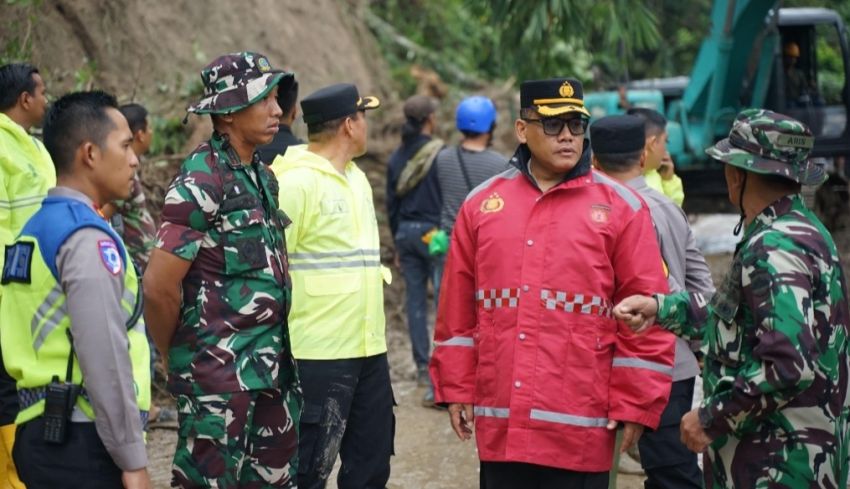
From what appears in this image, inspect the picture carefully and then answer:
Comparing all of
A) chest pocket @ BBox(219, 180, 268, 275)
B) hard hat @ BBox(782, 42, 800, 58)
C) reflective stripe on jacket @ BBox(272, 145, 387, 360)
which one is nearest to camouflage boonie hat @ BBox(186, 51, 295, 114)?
chest pocket @ BBox(219, 180, 268, 275)

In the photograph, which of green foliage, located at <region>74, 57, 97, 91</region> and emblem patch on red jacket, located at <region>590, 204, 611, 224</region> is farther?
green foliage, located at <region>74, 57, 97, 91</region>

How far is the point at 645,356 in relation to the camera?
162 inches

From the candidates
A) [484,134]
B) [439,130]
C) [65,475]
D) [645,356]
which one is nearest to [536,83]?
[645,356]

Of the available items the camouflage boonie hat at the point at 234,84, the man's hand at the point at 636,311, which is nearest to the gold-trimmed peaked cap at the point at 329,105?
the camouflage boonie hat at the point at 234,84

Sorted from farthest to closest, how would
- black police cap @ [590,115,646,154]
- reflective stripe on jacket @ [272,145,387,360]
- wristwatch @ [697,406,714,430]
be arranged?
black police cap @ [590,115,646,154], reflective stripe on jacket @ [272,145,387,360], wristwatch @ [697,406,714,430]

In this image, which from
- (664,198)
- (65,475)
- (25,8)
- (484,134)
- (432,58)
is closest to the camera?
(65,475)

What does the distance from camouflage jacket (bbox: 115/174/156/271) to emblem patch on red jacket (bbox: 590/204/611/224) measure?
149 inches

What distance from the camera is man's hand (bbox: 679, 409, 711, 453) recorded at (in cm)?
370

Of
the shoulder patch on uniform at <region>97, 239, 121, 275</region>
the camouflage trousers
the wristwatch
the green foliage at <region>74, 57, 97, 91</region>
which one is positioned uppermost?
the green foliage at <region>74, 57, 97, 91</region>

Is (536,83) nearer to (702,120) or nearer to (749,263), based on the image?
(749,263)

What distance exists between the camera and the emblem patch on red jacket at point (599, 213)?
13.7ft

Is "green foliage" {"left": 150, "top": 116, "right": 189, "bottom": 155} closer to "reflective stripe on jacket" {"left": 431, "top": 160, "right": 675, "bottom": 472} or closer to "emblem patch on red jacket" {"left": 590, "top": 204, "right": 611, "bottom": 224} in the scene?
"reflective stripe on jacket" {"left": 431, "top": 160, "right": 675, "bottom": 472}

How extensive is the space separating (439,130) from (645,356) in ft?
28.8

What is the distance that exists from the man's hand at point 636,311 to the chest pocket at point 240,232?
4.48 feet
